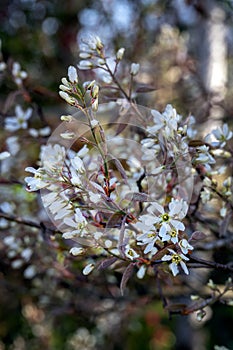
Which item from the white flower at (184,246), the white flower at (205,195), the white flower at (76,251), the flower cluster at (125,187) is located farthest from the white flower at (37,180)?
the white flower at (205,195)

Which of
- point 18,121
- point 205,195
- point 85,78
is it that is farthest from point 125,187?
point 85,78

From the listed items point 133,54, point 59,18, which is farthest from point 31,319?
point 59,18

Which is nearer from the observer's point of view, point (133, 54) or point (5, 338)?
point (5, 338)

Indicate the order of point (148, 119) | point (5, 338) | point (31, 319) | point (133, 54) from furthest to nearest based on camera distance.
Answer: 1. point (133, 54)
2. point (31, 319)
3. point (5, 338)
4. point (148, 119)

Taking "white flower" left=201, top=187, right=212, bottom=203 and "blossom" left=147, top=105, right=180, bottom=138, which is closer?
"blossom" left=147, top=105, right=180, bottom=138

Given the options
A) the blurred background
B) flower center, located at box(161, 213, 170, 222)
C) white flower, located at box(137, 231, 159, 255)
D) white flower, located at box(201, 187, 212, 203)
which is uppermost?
flower center, located at box(161, 213, 170, 222)

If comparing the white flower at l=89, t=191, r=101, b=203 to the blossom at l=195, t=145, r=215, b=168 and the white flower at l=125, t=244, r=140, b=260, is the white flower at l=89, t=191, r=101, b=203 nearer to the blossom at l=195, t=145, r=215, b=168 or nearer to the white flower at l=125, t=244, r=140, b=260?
the white flower at l=125, t=244, r=140, b=260

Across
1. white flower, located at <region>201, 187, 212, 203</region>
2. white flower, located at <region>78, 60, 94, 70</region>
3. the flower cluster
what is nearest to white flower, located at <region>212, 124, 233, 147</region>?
the flower cluster

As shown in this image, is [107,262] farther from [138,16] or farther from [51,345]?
[138,16]

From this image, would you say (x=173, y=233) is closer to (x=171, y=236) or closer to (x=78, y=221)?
(x=171, y=236)
